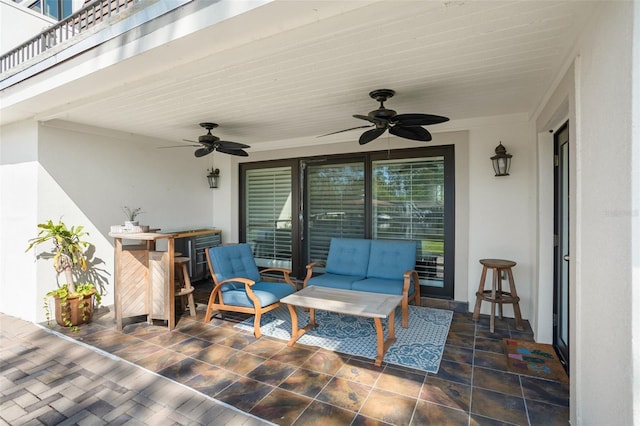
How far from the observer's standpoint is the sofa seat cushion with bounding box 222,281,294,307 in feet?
12.2

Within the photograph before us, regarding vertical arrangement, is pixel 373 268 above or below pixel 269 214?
below

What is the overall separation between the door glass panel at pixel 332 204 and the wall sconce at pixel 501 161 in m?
1.88

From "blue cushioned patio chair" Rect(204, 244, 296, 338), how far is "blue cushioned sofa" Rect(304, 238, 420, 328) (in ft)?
2.22

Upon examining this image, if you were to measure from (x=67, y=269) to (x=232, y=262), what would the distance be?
1982 mm

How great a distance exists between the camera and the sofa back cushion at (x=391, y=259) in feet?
14.3

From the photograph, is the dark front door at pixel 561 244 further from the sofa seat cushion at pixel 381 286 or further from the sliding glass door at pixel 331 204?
the sliding glass door at pixel 331 204

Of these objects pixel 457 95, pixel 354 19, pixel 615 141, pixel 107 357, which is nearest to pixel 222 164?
pixel 107 357

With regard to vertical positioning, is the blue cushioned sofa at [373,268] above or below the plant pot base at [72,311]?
above

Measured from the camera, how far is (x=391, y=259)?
4.46m

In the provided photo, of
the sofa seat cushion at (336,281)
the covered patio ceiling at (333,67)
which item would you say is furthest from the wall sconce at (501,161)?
the sofa seat cushion at (336,281)

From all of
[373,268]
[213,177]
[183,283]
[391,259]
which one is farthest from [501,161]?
[213,177]

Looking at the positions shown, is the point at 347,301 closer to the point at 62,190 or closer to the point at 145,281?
the point at 145,281

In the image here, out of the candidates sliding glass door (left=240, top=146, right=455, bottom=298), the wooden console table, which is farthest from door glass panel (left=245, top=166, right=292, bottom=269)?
the wooden console table

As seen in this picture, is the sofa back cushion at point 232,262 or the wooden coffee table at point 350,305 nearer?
the wooden coffee table at point 350,305
